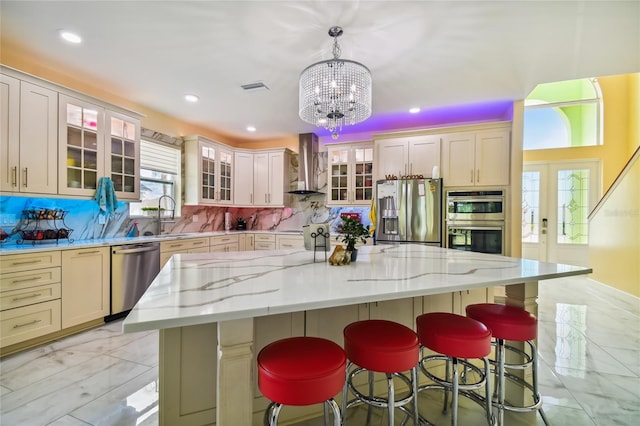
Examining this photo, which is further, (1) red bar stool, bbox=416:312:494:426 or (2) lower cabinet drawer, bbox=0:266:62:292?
(2) lower cabinet drawer, bbox=0:266:62:292

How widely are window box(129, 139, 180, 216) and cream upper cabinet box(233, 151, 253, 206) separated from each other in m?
1.06

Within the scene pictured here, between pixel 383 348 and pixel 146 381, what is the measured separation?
1876mm

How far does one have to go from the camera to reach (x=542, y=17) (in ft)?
7.07

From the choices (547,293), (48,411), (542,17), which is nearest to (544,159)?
(547,293)

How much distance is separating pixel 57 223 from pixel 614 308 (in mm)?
6975

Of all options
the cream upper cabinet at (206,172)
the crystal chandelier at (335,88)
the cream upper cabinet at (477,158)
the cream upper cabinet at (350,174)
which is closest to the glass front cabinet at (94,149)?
the cream upper cabinet at (206,172)

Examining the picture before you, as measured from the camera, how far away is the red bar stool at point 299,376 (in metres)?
0.99

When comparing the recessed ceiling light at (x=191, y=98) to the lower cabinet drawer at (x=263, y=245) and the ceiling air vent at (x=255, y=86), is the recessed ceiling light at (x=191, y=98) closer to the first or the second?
the ceiling air vent at (x=255, y=86)

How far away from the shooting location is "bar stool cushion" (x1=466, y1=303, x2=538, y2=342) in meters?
1.56

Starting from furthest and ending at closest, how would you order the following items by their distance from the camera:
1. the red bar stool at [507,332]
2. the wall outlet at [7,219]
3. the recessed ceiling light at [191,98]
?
the recessed ceiling light at [191,98] < the wall outlet at [7,219] < the red bar stool at [507,332]

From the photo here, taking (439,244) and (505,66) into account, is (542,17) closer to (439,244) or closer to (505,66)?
(505,66)

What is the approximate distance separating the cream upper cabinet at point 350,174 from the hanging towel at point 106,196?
313 cm

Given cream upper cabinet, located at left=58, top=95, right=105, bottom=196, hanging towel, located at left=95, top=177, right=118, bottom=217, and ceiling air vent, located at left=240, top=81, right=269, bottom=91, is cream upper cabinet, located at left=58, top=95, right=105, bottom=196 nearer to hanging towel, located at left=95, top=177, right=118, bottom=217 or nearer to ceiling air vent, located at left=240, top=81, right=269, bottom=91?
hanging towel, located at left=95, top=177, right=118, bottom=217

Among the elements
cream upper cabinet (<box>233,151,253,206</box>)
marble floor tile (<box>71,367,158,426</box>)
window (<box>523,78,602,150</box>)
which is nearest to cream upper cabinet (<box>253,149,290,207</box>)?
cream upper cabinet (<box>233,151,253,206</box>)
